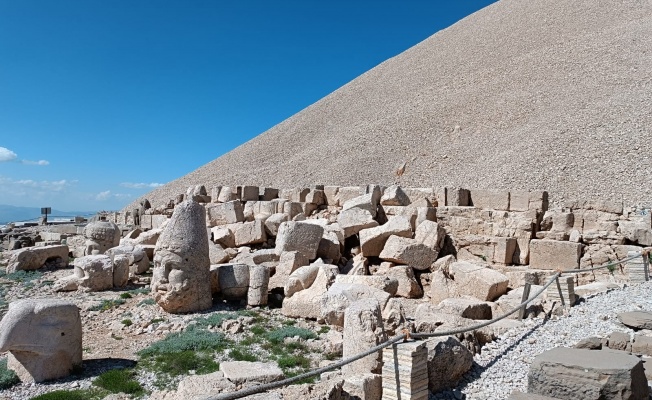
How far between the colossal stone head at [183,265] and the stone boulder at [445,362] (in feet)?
16.3

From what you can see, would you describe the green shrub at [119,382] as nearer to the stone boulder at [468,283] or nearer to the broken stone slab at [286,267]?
the broken stone slab at [286,267]

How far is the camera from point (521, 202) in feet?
37.4

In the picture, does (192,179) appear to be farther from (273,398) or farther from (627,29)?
(273,398)

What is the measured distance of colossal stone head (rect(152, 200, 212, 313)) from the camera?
9.05 m

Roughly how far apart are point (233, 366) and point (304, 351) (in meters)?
2.15

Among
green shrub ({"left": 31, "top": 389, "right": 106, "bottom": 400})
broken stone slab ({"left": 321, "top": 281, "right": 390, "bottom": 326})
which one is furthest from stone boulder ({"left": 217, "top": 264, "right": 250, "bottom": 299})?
green shrub ({"left": 31, "top": 389, "right": 106, "bottom": 400})

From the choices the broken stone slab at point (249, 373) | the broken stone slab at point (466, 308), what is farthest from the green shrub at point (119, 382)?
the broken stone slab at point (466, 308)

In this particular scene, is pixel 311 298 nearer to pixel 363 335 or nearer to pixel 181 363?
pixel 181 363

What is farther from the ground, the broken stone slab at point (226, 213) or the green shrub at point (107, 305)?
the broken stone slab at point (226, 213)

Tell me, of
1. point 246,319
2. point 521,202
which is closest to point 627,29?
point 521,202

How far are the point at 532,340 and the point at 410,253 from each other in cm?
415

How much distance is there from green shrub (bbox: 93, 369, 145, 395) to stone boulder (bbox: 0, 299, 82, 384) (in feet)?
1.81

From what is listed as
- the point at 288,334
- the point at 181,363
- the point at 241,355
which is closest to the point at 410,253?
the point at 288,334

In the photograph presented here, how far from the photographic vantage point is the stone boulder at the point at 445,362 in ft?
17.6
